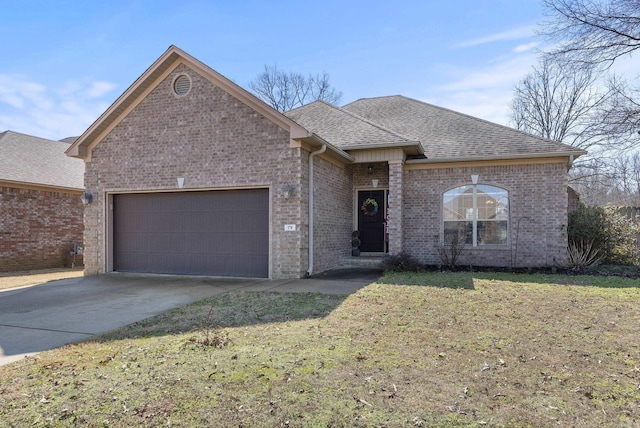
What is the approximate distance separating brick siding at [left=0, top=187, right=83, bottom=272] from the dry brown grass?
68 centimetres

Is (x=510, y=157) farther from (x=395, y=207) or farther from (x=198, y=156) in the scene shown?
(x=198, y=156)

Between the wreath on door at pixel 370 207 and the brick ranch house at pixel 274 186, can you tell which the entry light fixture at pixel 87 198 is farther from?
the wreath on door at pixel 370 207

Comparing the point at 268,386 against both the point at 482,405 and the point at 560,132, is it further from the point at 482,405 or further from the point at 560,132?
the point at 560,132

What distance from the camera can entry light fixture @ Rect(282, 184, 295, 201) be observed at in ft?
32.1

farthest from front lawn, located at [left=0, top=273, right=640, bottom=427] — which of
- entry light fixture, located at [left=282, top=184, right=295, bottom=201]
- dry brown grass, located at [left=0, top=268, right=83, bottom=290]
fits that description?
dry brown grass, located at [left=0, top=268, right=83, bottom=290]

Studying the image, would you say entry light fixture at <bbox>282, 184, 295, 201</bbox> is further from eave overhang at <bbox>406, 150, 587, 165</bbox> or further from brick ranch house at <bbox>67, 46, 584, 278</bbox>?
eave overhang at <bbox>406, 150, 587, 165</bbox>

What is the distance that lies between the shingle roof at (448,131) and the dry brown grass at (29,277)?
1143cm

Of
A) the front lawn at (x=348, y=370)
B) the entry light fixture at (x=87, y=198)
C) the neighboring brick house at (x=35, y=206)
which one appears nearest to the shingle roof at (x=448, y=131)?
the front lawn at (x=348, y=370)

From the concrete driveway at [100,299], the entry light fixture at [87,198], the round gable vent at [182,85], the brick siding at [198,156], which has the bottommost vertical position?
the concrete driveway at [100,299]

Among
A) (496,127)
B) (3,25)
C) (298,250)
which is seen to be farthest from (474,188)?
(3,25)

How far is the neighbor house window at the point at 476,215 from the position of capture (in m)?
12.0

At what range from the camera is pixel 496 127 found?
13.5 metres

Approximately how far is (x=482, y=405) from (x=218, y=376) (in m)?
2.29

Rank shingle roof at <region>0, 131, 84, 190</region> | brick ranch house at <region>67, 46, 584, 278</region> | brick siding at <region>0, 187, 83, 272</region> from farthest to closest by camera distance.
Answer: shingle roof at <region>0, 131, 84, 190</region>, brick siding at <region>0, 187, 83, 272</region>, brick ranch house at <region>67, 46, 584, 278</region>
